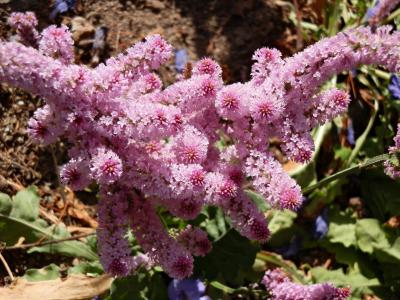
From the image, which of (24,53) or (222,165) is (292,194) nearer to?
(222,165)

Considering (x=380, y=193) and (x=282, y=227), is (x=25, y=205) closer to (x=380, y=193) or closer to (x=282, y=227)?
(x=282, y=227)

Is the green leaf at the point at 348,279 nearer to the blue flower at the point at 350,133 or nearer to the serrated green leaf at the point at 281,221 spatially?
the serrated green leaf at the point at 281,221

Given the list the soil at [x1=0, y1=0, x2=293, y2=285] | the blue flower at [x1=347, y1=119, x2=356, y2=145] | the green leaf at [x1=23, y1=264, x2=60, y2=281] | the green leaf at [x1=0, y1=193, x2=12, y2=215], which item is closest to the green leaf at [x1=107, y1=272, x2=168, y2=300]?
the green leaf at [x1=23, y1=264, x2=60, y2=281]

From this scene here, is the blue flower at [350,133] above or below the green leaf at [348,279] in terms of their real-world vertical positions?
above

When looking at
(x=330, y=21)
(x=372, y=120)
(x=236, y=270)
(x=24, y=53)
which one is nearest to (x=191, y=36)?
(x=330, y=21)

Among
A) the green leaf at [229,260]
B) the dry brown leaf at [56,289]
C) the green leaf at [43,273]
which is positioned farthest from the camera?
the green leaf at [229,260]

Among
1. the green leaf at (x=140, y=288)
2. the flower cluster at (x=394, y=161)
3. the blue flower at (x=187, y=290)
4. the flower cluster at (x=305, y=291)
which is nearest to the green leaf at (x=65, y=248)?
the green leaf at (x=140, y=288)

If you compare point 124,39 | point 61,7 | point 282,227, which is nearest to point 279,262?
point 282,227
